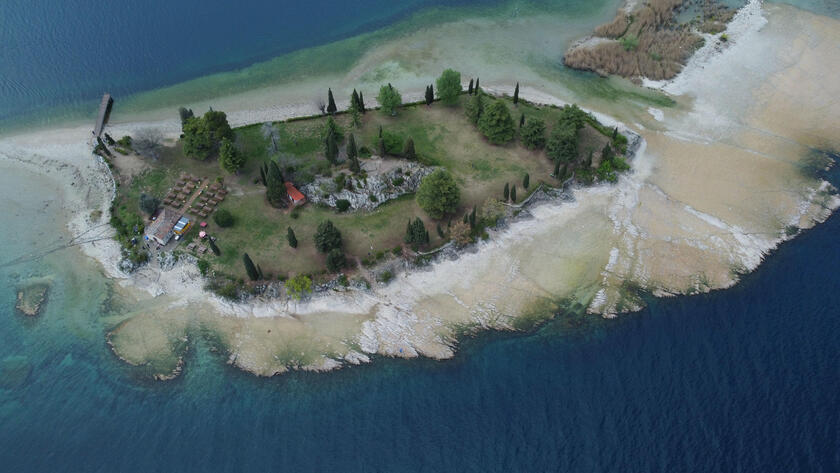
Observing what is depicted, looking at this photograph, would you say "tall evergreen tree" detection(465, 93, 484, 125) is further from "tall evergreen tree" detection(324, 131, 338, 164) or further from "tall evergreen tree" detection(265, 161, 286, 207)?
"tall evergreen tree" detection(265, 161, 286, 207)

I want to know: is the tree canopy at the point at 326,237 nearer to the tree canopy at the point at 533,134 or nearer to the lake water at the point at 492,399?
the lake water at the point at 492,399

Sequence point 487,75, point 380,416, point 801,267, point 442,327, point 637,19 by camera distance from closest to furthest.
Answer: point 380,416, point 442,327, point 801,267, point 487,75, point 637,19

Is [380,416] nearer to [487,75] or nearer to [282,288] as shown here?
[282,288]

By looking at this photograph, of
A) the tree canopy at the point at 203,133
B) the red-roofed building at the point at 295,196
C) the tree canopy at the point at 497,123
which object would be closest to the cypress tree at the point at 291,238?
the red-roofed building at the point at 295,196

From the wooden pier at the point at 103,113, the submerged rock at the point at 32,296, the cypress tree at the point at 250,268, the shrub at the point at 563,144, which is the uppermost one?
the wooden pier at the point at 103,113

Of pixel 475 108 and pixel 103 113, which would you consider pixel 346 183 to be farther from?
pixel 103 113

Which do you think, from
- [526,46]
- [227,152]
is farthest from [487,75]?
[227,152]
